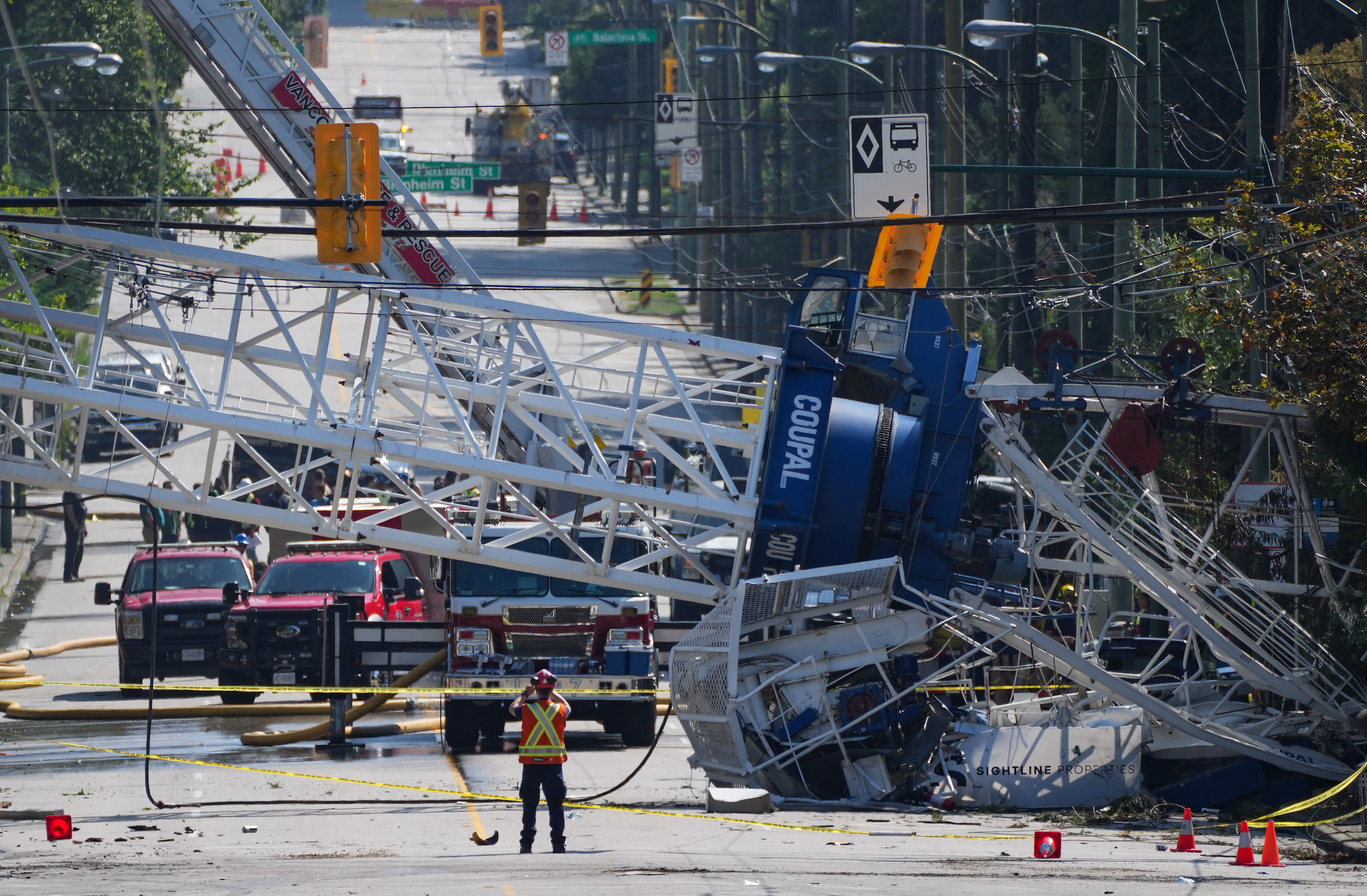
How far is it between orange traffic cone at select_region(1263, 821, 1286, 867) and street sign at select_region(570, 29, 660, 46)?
2028 inches

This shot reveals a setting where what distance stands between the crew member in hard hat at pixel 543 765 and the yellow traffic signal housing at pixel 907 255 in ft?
19.2

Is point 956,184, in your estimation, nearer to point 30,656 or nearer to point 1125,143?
point 1125,143

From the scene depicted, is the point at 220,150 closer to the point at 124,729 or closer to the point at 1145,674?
the point at 124,729

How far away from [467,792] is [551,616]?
136 inches

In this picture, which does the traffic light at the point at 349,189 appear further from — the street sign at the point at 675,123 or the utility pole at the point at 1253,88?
the street sign at the point at 675,123

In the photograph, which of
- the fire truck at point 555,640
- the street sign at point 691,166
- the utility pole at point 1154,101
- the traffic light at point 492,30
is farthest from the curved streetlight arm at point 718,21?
the traffic light at point 492,30

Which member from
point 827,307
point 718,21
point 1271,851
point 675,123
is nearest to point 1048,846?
point 1271,851

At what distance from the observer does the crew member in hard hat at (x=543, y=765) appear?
1348cm

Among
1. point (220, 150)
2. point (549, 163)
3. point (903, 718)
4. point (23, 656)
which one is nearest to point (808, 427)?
point (903, 718)

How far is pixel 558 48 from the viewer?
79.2 m

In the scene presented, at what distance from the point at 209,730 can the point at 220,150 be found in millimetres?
71956

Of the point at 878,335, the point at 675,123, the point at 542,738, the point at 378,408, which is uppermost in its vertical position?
the point at 675,123

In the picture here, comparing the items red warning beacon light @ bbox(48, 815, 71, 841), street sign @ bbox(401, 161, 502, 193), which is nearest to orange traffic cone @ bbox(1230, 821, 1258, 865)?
red warning beacon light @ bbox(48, 815, 71, 841)

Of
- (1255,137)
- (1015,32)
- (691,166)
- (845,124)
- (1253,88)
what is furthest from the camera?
(691,166)
